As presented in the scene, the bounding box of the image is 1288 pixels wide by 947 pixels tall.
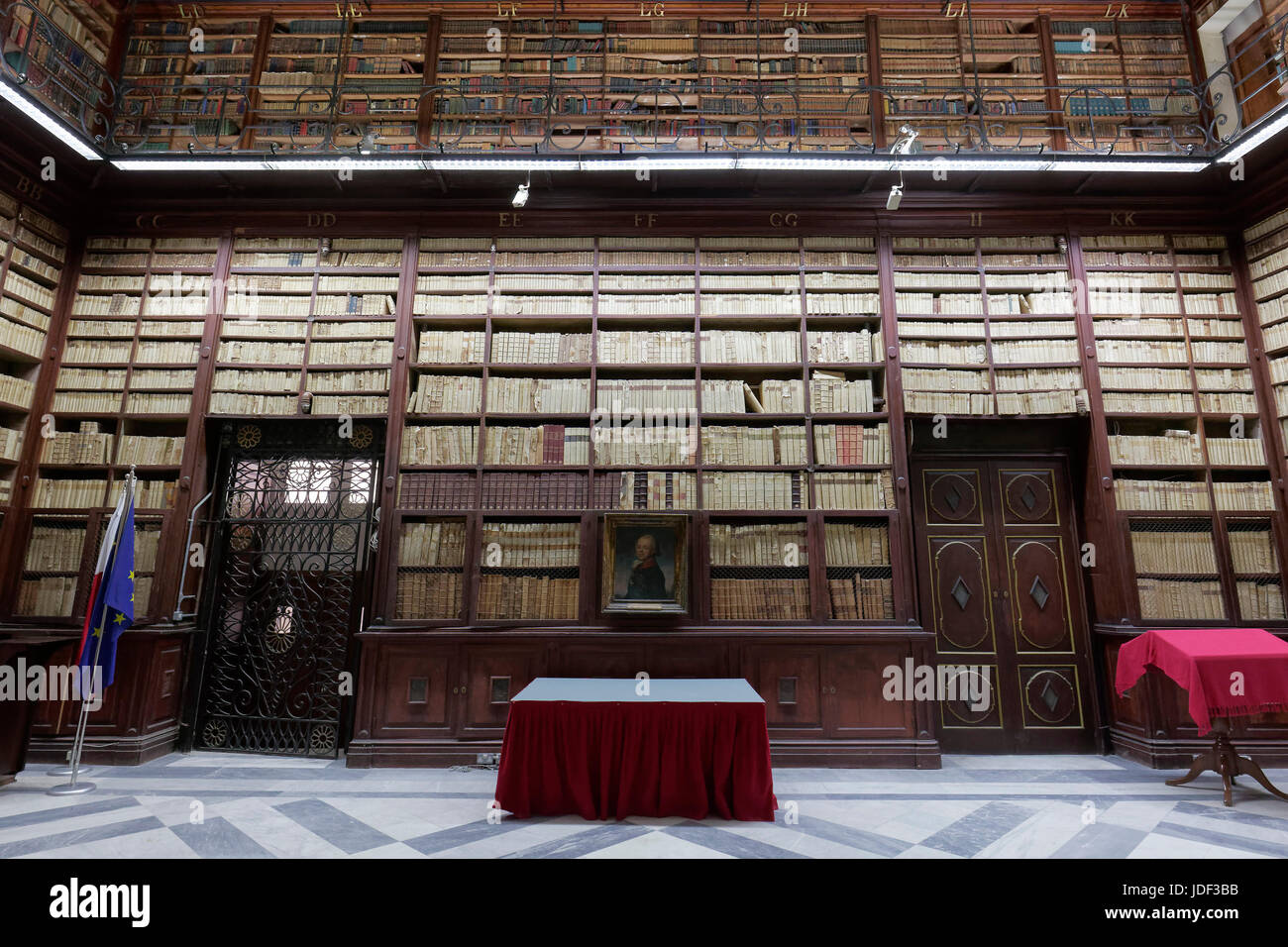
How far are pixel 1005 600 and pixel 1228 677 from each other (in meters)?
1.53

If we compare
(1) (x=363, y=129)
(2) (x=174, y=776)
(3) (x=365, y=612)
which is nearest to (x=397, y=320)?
(1) (x=363, y=129)

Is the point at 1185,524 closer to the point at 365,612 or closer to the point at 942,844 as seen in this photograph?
the point at 942,844

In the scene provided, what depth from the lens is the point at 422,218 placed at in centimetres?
518

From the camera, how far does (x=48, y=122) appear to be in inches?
167

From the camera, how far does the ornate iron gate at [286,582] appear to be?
15.4 feet

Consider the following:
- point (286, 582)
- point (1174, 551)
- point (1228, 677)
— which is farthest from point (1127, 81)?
point (286, 582)

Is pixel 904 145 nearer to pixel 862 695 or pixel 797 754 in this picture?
pixel 862 695

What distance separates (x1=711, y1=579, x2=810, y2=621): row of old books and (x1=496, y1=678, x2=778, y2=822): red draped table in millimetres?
1278

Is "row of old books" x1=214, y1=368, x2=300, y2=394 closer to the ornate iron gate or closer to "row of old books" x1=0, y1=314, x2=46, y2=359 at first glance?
the ornate iron gate

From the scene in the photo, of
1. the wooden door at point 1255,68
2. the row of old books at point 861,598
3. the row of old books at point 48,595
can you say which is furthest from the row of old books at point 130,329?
the wooden door at point 1255,68

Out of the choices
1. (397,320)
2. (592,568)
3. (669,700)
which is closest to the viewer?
(669,700)

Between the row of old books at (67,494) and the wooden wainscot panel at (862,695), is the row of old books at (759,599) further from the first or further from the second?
the row of old books at (67,494)

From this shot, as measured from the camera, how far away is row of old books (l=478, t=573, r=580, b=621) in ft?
15.0

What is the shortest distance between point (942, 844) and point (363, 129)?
6.45 meters
